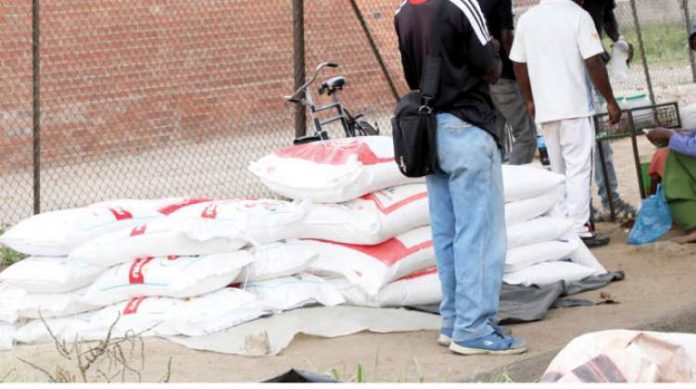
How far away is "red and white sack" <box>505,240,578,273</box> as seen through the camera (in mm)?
8039

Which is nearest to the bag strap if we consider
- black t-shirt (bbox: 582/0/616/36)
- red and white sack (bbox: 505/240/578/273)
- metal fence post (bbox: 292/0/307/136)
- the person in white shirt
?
red and white sack (bbox: 505/240/578/273)

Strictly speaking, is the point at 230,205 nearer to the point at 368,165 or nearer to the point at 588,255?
the point at 368,165

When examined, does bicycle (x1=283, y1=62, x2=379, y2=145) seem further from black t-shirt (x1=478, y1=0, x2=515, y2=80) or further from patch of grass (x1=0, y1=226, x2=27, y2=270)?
patch of grass (x1=0, y1=226, x2=27, y2=270)

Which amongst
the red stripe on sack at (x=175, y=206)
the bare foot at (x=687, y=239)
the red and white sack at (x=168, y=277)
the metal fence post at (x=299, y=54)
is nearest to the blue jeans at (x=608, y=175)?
the bare foot at (x=687, y=239)

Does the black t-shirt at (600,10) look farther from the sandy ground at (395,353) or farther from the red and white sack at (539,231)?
the sandy ground at (395,353)

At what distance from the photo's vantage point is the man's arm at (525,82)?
983 cm

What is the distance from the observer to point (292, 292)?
7332mm

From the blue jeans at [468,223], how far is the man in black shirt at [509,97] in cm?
402

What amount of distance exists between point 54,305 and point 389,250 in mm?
1939

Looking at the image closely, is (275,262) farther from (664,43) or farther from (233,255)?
(664,43)

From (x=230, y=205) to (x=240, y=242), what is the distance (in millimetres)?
356
